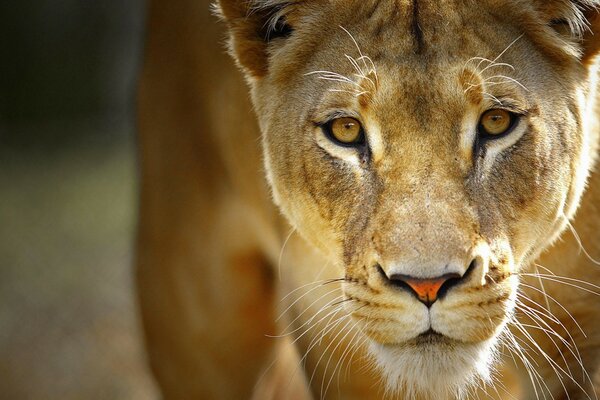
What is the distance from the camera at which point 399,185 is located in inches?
89.7

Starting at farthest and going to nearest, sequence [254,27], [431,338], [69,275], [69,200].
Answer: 1. [69,200]
2. [69,275]
3. [254,27]
4. [431,338]

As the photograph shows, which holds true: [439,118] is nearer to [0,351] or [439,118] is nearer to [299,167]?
[299,167]

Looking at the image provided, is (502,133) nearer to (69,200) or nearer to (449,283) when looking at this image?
(449,283)

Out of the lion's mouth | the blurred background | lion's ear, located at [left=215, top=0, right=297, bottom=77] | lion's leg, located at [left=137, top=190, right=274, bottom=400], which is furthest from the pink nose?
the blurred background

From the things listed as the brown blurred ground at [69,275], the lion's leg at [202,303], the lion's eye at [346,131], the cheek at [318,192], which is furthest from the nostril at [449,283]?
the brown blurred ground at [69,275]

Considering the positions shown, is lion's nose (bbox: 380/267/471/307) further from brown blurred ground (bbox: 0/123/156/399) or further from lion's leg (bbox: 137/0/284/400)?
brown blurred ground (bbox: 0/123/156/399)

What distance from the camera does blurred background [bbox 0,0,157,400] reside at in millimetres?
5086

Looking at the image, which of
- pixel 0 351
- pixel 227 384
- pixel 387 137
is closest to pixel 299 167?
pixel 387 137

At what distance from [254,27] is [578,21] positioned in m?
0.81

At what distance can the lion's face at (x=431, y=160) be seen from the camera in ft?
7.17

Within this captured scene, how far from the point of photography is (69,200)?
21.4ft

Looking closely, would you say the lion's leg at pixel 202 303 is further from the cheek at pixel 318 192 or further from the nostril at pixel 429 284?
the nostril at pixel 429 284

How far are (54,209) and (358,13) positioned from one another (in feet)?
13.6

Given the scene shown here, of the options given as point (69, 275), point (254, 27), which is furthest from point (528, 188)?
point (69, 275)
